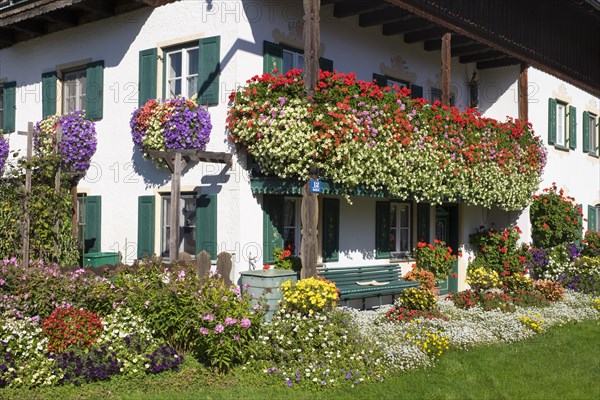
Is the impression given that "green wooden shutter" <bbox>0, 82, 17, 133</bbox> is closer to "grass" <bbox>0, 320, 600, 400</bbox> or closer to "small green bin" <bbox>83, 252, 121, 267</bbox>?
"small green bin" <bbox>83, 252, 121, 267</bbox>

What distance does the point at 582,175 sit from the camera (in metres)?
18.6

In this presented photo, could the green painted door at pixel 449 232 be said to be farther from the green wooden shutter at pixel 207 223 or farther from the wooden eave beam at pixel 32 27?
the wooden eave beam at pixel 32 27

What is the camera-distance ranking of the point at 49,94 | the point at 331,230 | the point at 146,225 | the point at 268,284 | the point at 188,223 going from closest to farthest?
the point at 268,284 → the point at 188,223 → the point at 146,225 → the point at 331,230 → the point at 49,94

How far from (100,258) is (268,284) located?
3.87 meters

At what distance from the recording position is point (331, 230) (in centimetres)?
1223

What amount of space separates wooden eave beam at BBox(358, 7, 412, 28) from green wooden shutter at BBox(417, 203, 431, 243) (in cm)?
415

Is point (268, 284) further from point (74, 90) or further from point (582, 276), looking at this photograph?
point (582, 276)

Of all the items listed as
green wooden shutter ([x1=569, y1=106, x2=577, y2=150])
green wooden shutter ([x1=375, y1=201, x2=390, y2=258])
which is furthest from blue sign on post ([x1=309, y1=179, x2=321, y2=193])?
green wooden shutter ([x1=569, y1=106, x2=577, y2=150])

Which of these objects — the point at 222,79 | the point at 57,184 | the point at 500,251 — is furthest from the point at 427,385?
the point at 500,251

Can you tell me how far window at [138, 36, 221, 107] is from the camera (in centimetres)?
1088

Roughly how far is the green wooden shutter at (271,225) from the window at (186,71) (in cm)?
191

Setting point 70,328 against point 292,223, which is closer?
point 70,328

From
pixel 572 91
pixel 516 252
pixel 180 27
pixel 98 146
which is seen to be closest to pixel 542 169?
pixel 516 252

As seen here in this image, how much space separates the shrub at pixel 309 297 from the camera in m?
8.58
